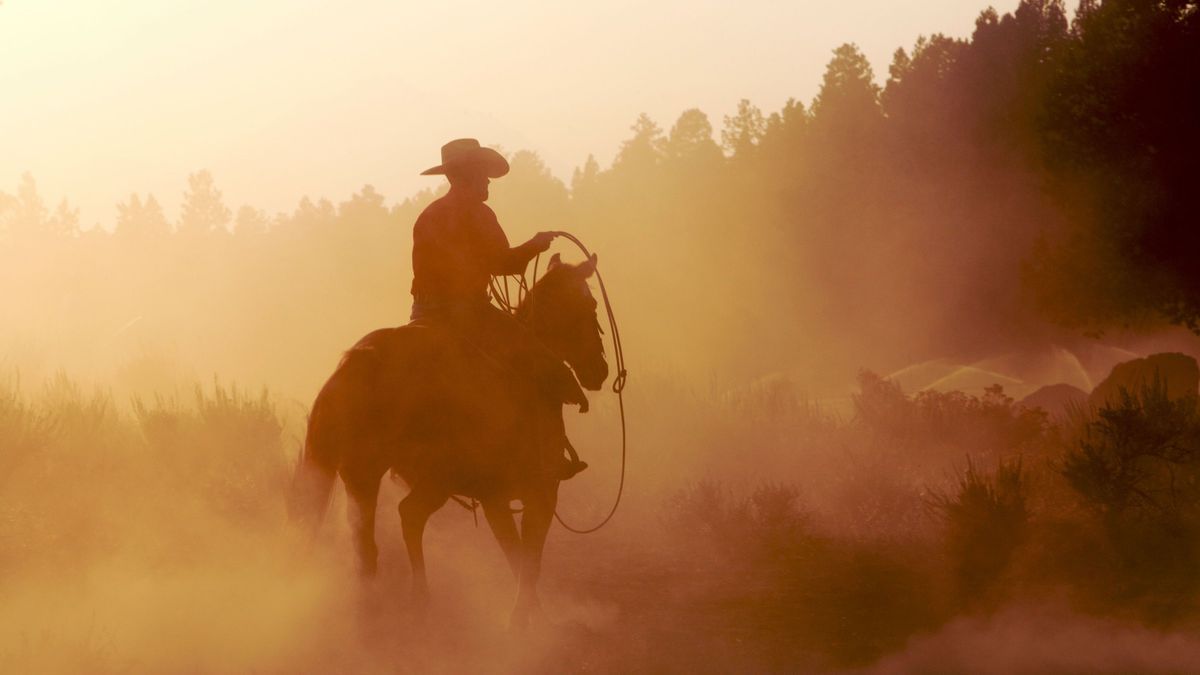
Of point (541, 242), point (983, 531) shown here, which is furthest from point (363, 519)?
point (983, 531)

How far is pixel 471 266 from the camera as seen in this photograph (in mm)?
9219

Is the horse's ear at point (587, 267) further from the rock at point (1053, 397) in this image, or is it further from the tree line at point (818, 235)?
the tree line at point (818, 235)

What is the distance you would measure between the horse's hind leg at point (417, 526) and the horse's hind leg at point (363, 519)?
277mm

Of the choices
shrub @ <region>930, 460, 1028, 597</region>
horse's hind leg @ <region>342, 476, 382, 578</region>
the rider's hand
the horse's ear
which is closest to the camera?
horse's hind leg @ <region>342, 476, 382, 578</region>

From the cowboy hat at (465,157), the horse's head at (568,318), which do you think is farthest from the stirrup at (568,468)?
the cowboy hat at (465,157)

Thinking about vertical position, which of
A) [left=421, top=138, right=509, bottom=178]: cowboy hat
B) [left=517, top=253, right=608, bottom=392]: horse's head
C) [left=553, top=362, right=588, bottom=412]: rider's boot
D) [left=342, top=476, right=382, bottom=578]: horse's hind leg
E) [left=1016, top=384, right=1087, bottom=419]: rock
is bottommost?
[left=1016, top=384, right=1087, bottom=419]: rock

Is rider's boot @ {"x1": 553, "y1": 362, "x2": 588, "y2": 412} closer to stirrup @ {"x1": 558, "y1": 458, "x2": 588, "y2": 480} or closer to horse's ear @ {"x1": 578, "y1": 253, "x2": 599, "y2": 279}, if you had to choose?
stirrup @ {"x1": 558, "y1": 458, "x2": 588, "y2": 480}

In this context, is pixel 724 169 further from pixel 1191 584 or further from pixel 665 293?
pixel 1191 584

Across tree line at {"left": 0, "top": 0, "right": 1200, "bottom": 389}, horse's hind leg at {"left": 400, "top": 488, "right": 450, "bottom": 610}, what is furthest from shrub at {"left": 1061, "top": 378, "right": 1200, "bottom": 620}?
tree line at {"left": 0, "top": 0, "right": 1200, "bottom": 389}

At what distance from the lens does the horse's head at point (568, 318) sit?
9.60 m

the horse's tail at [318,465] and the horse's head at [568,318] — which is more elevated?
the horse's head at [568,318]

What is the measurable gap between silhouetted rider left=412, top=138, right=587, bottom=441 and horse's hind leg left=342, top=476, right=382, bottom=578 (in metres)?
1.28

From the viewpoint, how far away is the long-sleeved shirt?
9195 millimetres

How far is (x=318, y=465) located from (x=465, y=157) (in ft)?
7.88
